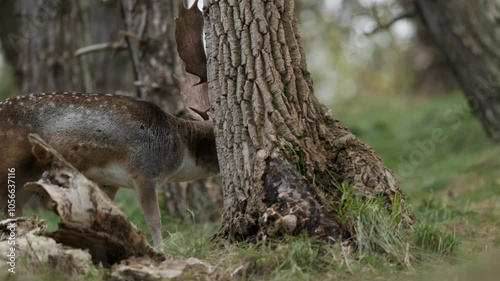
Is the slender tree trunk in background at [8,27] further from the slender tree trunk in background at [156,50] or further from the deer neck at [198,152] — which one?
the deer neck at [198,152]

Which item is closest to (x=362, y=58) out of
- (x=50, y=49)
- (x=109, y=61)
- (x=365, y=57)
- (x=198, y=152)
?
(x=365, y=57)

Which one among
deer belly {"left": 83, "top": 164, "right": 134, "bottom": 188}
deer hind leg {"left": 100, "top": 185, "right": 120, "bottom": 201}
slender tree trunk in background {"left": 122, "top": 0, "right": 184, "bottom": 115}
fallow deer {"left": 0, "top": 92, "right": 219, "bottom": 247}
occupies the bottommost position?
→ deer hind leg {"left": 100, "top": 185, "right": 120, "bottom": 201}

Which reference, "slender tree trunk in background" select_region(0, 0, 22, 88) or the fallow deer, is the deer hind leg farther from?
"slender tree trunk in background" select_region(0, 0, 22, 88)

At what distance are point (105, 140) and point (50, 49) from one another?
4.62 metres

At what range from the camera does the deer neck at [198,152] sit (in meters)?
7.19

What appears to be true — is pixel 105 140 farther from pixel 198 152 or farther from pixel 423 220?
pixel 423 220

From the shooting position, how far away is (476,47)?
10828 mm

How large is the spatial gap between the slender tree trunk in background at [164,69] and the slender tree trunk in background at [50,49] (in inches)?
97.4

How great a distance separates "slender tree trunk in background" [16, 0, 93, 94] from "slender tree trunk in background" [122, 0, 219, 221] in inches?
97.4

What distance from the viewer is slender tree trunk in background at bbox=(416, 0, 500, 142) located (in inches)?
424

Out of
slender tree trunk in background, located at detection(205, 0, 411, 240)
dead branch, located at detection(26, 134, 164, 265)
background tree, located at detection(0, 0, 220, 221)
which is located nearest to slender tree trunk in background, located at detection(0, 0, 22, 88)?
background tree, located at detection(0, 0, 220, 221)

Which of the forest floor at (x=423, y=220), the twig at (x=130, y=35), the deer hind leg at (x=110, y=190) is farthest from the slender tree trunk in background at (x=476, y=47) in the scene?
the deer hind leg at (x=110, y=190)

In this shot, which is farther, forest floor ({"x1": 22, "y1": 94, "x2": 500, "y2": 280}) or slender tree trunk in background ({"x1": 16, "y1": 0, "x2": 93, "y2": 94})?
slender tree trunk in background ({"x1": 16, "y1": 0, "x2": 93, "y2": 94})

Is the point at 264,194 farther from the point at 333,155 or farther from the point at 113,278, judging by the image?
the point at 113,278
